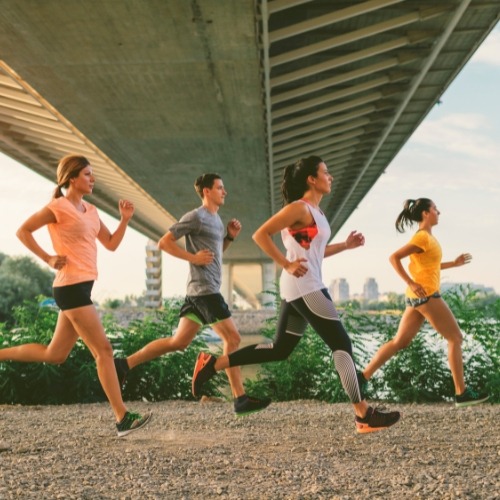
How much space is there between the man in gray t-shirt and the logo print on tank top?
1.03m

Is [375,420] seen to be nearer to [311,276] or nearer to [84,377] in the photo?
[311,276]

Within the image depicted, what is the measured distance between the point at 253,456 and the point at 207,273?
174cm

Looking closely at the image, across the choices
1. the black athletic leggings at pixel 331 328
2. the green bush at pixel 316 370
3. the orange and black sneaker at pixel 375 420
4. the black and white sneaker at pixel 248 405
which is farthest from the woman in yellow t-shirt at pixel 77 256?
the green bush at pixel 316 370

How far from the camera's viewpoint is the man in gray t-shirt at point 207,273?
22.7ft

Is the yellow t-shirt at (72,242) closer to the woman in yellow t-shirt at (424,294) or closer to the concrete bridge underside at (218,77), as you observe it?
the woman in yellow t-shirt at (424,294)

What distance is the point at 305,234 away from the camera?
19.9 ft

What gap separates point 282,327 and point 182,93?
12.4 meters

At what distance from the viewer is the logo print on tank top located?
605 centimetres

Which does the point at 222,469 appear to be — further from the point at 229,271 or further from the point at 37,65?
the point at 229,271

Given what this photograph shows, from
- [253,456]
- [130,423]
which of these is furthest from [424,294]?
[130,423]

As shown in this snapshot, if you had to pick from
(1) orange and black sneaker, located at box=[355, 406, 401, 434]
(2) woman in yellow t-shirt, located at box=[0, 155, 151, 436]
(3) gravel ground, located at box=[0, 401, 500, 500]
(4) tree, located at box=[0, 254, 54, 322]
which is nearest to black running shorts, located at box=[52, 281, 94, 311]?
(2) woman in yellow t-shirt, located at box=[0, 155, 151, 436]

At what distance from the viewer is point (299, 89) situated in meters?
22.1

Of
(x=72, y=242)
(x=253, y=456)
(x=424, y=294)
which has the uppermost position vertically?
(x=72, y=242)

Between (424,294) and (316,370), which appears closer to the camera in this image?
(424,294)
